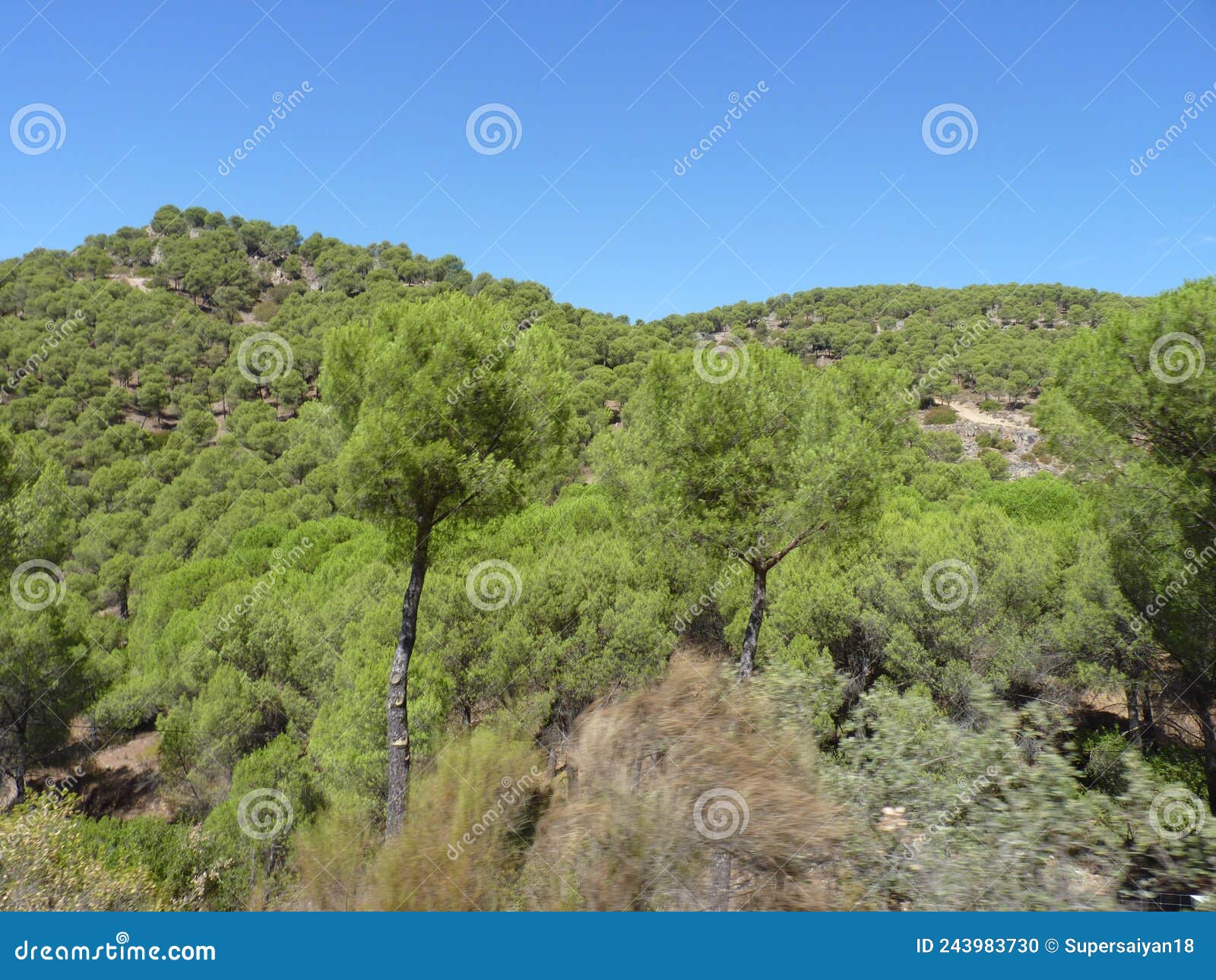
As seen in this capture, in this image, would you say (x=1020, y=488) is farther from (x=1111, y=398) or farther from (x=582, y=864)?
(x=582, y=864)

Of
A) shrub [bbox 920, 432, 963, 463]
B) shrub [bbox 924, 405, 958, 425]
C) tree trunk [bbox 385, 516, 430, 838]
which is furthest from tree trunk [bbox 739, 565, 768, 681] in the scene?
shrub [bbox 924, 405, 958, 425]

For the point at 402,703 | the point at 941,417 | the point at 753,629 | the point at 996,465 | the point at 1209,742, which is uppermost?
the point at 941,417

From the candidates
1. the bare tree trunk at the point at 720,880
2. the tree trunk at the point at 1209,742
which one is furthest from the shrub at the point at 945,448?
the bare tree trunk at the point at 720,880

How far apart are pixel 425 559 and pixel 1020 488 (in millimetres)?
30924

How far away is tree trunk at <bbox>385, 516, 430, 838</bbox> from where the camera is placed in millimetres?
9219

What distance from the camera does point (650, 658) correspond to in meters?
16.4

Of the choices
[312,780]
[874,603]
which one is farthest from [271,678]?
[874,603]

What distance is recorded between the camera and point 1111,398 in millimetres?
9766

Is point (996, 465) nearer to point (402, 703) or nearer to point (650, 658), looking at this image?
point (650, 658)

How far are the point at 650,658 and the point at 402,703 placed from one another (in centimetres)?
814

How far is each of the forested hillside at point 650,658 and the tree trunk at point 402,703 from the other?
0.20 feet

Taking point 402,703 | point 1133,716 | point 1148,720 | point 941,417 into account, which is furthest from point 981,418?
point 402,703

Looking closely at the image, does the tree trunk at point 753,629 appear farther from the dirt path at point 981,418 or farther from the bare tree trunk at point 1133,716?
the dirt path at point 981,418

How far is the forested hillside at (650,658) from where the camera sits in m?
5.24
